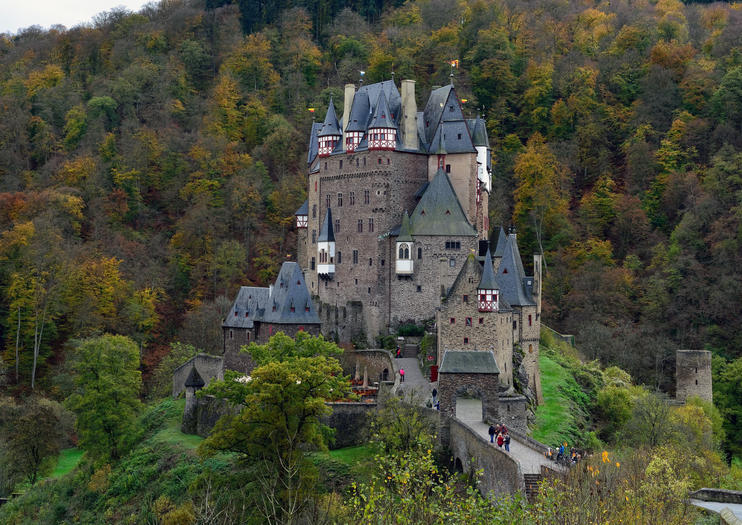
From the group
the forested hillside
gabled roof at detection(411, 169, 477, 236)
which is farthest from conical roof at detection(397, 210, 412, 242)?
the forested hillside

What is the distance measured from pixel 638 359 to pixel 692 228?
39.4 feet

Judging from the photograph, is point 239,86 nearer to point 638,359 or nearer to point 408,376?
point 638,359

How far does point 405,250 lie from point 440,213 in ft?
8.70

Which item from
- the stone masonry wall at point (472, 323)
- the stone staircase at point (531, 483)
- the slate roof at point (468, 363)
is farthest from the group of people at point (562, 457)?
the stone masonry wall at point (472, 323)

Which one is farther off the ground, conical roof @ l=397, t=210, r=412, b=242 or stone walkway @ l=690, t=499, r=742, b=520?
conical roof @ l=397, t=210, r=412, b=242

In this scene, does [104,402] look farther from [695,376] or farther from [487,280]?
[695,376]

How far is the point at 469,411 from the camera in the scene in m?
38.8

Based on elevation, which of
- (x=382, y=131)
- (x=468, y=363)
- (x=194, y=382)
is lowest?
(x=194, y=382)

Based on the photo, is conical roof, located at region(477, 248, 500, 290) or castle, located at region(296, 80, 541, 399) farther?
castle, located at region(296, 80, 541, 399)

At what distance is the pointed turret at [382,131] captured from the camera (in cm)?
5125

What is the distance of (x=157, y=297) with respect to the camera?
70250mm

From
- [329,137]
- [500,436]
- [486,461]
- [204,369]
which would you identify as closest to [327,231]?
[329,137]

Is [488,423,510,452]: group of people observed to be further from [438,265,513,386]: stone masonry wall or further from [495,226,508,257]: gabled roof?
[495,226,508,257]: gabled roof

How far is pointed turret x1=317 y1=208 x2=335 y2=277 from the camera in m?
52.9
